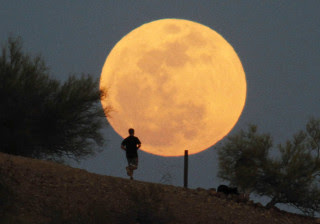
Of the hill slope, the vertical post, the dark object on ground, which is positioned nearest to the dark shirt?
the hill slope

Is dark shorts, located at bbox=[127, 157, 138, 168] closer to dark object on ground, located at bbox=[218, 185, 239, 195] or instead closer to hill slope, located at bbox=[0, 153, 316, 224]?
hill slope, located at bbox=[0, 153, 316, 224]

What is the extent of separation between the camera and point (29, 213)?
16.8m

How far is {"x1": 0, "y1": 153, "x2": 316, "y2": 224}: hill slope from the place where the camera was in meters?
16.5

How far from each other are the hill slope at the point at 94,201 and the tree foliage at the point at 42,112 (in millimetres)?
8351

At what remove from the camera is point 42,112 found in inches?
1181

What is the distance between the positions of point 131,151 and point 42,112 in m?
8.61

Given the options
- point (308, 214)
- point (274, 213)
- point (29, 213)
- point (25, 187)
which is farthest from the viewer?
point (308, 214)

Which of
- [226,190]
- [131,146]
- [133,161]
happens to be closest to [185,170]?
[226,190]

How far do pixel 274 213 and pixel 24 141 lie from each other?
12.4 meters

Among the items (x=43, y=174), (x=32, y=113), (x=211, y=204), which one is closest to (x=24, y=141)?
(x=32, y=113)

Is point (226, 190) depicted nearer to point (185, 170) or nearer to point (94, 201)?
point (185, 170)

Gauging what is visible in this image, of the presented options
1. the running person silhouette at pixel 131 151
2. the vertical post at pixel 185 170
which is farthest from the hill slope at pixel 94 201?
the vertical post at pixel 185 170

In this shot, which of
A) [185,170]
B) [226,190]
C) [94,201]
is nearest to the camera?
[94,201]

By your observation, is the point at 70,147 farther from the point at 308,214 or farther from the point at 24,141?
the point at 308,214
